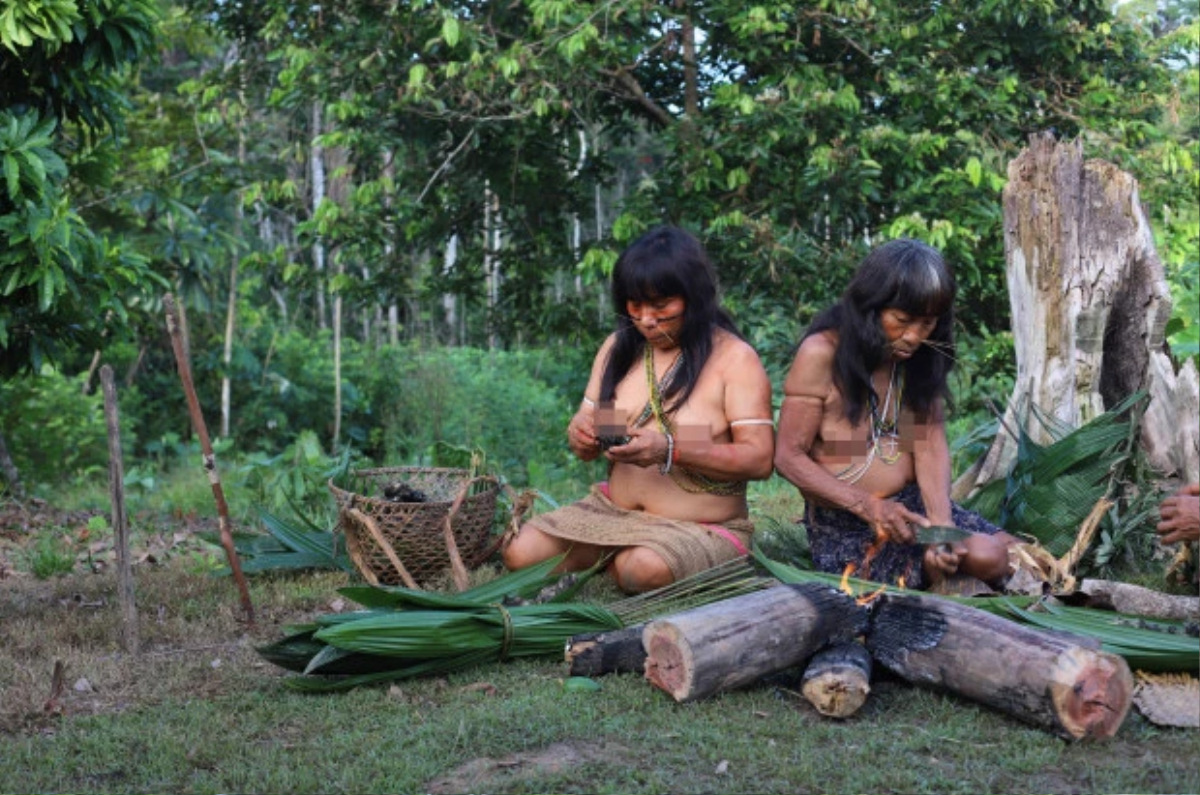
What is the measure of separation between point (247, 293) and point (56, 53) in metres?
6.29

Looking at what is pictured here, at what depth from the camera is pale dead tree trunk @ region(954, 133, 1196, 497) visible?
5.40m

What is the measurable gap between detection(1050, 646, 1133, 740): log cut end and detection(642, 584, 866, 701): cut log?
2.18ft

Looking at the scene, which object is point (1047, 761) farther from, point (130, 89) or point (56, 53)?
point (130, 89)

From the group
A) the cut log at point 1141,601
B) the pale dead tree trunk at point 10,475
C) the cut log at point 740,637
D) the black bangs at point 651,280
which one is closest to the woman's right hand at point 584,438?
the black bangs at point 651,280

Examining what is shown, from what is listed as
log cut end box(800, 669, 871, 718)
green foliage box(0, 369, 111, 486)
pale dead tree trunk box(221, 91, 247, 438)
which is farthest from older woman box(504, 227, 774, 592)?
pale dead tree trunk box(221, 91, 247, 438)

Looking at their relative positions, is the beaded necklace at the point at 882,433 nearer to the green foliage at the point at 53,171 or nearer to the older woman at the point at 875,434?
the older woman at the point at 875,434

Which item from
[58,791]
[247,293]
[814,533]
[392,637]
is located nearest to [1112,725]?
[814,533]

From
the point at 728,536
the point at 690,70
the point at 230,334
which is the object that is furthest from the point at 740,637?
the point at 230,334

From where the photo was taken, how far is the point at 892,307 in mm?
4090

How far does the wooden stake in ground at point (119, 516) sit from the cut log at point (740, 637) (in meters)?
1.68

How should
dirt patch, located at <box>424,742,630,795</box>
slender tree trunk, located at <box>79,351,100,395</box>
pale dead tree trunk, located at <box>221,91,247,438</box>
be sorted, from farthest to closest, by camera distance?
pale dead tree trunk, located at <box>221,91,247,438</box> → slender tree trunk, located at <box>79,351,100,395</box> → dirt patch, located at <box>424,742,630,795</box>

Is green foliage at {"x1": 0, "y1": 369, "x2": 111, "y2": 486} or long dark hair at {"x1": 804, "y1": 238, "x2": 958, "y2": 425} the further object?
green foliage at {"x1": 0, "y1": 369, "x2": 111, "y2": 486}

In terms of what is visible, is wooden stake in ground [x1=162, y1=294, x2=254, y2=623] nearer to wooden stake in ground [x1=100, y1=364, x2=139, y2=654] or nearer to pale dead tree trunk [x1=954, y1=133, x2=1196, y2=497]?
wooden stake in ground [x1=100, y1=364, x2=139, y2=654]

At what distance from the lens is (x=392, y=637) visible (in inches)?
140
